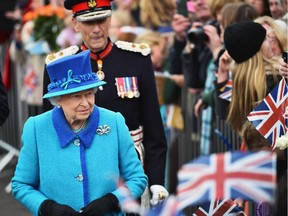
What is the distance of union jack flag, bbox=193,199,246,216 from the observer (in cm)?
505

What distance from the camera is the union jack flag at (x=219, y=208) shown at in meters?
5.05

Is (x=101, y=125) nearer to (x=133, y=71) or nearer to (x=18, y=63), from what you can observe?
(x=133, y=71)

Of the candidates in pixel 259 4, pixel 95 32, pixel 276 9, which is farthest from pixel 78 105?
pixel 259 4

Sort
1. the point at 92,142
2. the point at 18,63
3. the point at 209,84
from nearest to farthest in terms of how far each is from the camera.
→ the point at 92,142
the point at 209,84
the point at 18,63

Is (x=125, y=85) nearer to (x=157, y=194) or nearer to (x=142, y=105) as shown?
(x=142, y=105)

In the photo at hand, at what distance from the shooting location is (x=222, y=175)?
3689 mm

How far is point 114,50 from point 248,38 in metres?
0.91

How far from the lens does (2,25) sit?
12109 millimetres

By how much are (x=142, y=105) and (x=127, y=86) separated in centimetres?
15

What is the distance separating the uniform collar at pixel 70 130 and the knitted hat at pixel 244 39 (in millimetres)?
1610

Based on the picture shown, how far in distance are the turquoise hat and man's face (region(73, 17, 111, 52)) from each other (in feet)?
2.94

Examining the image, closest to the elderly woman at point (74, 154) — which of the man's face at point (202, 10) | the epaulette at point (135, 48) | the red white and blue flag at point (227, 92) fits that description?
the epaulette at point (135, 48)

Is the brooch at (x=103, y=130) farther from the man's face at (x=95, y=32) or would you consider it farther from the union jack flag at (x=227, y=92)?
the union jack flag at (x=227, y=92)

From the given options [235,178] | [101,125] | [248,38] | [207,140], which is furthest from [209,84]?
[235,178]
